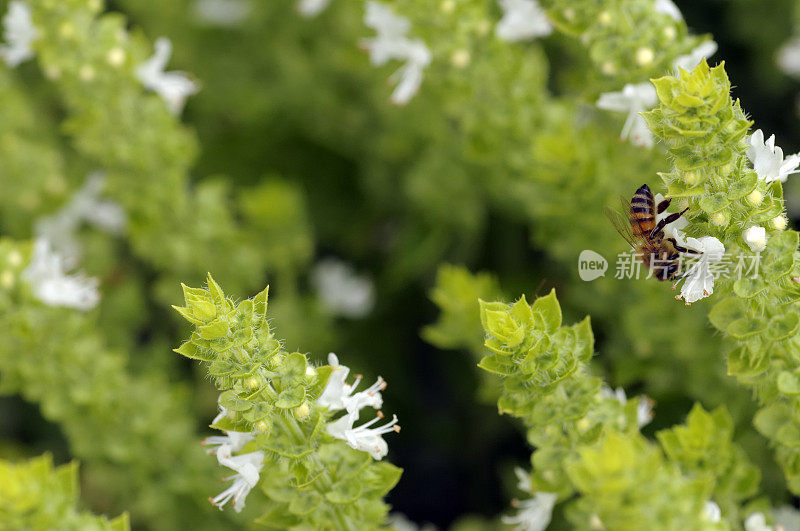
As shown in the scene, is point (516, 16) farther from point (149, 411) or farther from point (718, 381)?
point (149, 411)

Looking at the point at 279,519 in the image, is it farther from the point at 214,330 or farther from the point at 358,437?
the point at 214,330

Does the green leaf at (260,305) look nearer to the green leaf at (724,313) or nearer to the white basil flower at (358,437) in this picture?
the white basil flower at (358,437)

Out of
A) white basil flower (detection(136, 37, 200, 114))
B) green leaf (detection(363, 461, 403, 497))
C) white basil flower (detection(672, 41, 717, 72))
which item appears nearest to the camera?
green leaf (detection(363, 461, 403, 497))

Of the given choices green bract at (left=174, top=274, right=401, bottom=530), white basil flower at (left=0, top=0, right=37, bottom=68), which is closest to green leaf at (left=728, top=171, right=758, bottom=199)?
green bract at (left=174, top=274, right=401, bottom=530)

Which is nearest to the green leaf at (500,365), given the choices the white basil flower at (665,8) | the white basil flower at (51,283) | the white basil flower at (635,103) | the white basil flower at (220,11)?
the white basil flower at (635,103)

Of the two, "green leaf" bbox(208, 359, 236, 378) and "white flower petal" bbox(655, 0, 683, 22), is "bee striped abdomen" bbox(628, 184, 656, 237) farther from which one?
"green leaf" bbox(208, 359, 236, 378)

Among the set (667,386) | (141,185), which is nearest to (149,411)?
(141,185)

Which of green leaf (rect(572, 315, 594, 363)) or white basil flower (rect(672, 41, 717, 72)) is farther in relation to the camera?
white basil flower (rect(672, 41, 717, 72))
